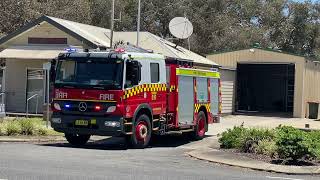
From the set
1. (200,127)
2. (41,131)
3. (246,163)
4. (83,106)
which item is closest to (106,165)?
(246,163)

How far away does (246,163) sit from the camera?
13.4 meters

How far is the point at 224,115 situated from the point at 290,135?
21.5m

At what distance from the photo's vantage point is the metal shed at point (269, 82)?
116ft

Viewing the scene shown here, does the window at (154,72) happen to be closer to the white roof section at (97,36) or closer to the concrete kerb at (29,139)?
the concrete kerb at (29,139)

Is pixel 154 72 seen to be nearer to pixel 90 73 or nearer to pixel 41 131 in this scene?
pixel 90 73

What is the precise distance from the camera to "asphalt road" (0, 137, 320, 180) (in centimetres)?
1076

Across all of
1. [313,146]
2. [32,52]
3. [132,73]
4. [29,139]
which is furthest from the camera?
[32,52]

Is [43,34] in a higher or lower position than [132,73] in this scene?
higher

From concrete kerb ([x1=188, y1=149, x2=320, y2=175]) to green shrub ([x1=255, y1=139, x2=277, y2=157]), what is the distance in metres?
0.59

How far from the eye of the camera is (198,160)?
46.6 ft

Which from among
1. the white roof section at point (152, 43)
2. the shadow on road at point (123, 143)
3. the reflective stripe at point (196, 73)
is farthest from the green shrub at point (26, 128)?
the white roof section at point (152, 43)

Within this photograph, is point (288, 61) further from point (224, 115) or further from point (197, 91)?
point (197, 91)

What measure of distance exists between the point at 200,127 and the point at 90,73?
5529mm

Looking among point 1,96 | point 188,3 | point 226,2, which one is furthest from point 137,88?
point 226,2
